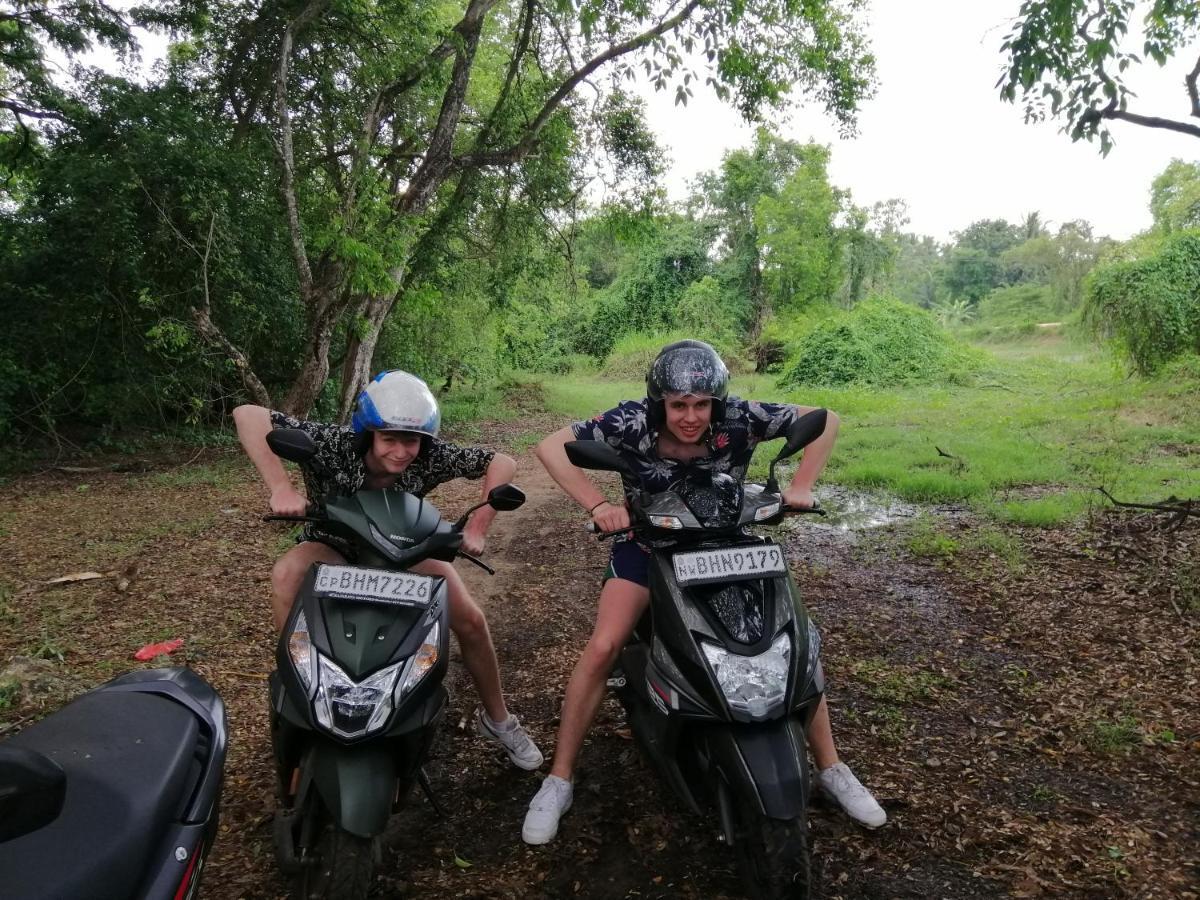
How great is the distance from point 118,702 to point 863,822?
2312 mm

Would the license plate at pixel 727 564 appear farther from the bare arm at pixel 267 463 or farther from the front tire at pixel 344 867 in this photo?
the bare arm at pixel 267 463

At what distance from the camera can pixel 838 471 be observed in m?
9.07

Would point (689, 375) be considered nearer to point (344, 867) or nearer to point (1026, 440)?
point (344, 867)

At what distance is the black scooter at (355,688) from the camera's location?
2055 mm

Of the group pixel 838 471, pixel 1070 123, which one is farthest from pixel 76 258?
pixel 1070 123

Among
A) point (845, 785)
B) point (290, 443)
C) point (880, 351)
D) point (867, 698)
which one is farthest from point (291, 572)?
point (880, 351)

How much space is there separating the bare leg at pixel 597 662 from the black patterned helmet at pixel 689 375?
714 mm

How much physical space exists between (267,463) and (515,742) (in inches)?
58.2

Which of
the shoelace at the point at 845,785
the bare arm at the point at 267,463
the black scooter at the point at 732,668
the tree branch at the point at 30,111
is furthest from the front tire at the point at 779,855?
the tree branch at the point at 30,111

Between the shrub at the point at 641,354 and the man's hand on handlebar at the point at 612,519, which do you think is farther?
the shrub at the point at 641,354

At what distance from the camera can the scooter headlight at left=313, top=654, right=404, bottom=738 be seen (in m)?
2.06

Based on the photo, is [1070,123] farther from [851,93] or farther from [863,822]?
[851,93]

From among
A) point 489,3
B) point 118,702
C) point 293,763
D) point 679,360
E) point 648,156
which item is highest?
point 489,3

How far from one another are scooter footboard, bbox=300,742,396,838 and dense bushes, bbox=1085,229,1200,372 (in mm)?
15982
